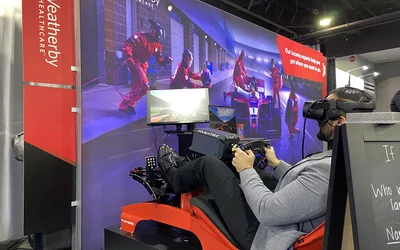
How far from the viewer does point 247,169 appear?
1567 millimetres

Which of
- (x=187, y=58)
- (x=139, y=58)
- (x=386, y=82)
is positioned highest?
(x=386, y=82)

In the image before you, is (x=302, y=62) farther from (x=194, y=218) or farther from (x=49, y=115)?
(x=194, y=218)

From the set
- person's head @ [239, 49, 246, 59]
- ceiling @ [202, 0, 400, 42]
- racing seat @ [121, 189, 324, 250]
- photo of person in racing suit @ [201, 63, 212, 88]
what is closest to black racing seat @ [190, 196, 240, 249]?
racing seat @ [121, 189, 324, 250]

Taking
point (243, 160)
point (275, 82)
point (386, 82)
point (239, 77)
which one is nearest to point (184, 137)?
point (243, 160)

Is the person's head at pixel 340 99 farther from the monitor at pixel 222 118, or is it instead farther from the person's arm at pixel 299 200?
the monitor at pixel 222 118

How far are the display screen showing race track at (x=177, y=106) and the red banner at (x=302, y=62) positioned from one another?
2.93 m

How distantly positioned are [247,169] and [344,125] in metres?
0.59

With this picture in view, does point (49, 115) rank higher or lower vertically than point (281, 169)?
higher

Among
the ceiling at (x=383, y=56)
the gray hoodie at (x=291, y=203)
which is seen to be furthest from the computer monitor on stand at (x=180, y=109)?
the ceiling at (x=383, y=56)

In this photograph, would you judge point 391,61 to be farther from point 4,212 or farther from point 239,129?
point 4,212

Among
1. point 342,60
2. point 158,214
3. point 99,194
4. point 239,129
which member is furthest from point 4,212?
point 342,60

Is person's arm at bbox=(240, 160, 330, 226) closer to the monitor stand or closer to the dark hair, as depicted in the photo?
the dark hair

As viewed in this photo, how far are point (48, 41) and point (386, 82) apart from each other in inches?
346

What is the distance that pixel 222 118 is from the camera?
11.6 feet
